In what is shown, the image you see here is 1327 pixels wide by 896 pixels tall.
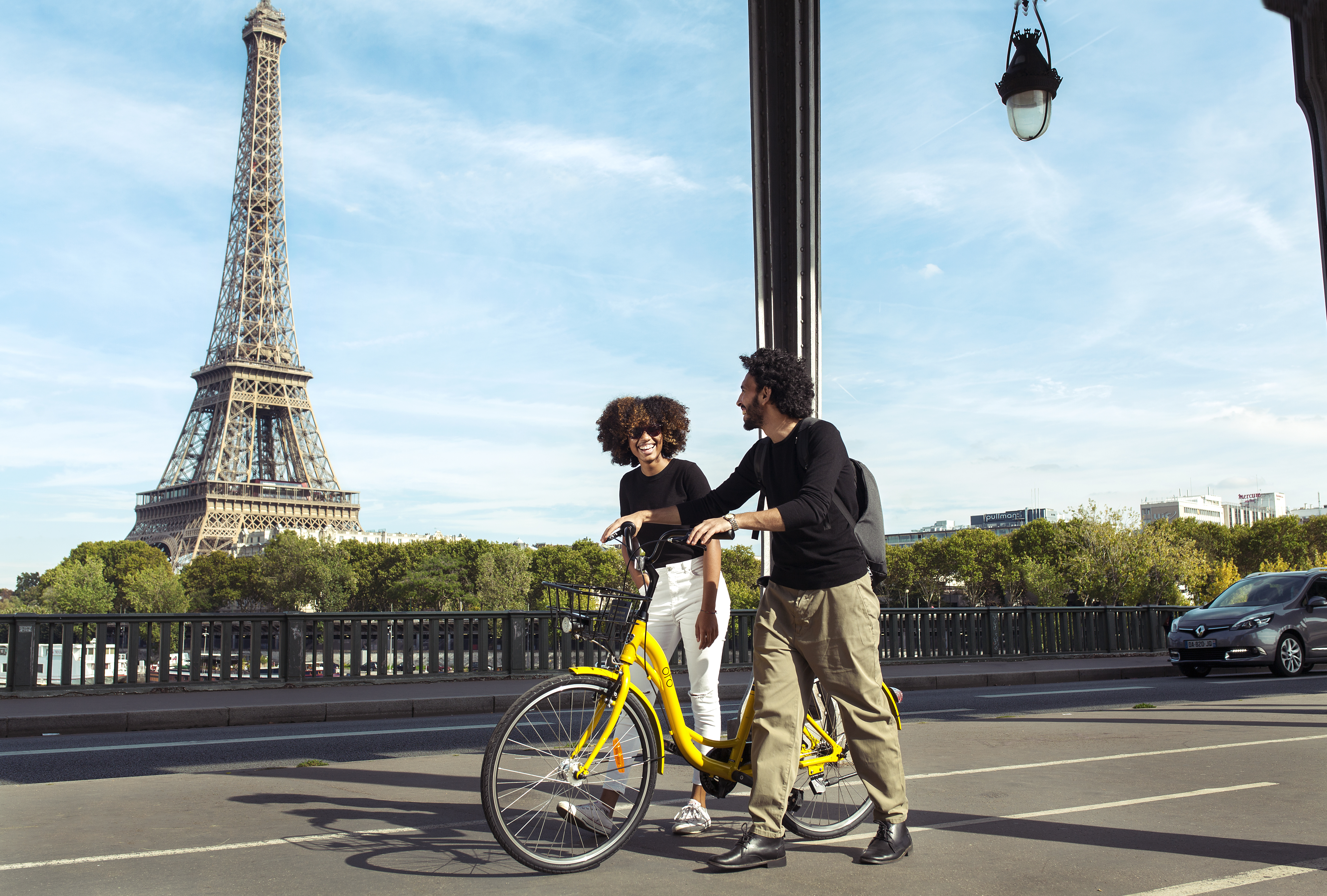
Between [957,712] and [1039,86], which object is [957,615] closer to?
[957,712]

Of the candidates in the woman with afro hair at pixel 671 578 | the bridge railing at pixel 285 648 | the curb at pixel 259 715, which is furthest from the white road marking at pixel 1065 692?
the woman with afro hair at pixel 671 578

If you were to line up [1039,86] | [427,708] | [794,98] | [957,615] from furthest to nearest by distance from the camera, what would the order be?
[957,615] → [427,708] → [794,98] → [1039,86]

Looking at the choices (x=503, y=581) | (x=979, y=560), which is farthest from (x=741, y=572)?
(x=503, y=581)

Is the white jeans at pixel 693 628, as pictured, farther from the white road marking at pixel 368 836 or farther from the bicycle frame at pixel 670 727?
the white road marking at pixel 368 836

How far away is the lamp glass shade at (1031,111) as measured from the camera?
8.73 metres

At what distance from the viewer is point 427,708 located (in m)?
11.0

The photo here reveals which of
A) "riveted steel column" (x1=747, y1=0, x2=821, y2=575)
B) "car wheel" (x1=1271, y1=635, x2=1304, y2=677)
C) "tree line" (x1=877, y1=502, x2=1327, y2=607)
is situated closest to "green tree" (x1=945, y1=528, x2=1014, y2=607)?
"tree line" (x1=877, y1=502, x2=1327, y2=607)

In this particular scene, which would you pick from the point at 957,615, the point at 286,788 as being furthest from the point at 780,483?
the point at 957,615

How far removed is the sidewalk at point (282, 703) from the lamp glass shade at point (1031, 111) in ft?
19.2

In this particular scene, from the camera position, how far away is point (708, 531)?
380 cm

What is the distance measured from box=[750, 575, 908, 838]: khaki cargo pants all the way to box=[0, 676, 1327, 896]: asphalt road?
337 millimetres

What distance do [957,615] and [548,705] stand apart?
14.9 metres

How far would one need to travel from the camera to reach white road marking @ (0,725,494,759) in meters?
7.89

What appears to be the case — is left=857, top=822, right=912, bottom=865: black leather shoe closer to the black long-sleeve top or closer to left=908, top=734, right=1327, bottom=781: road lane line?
the black long-sleeve top
